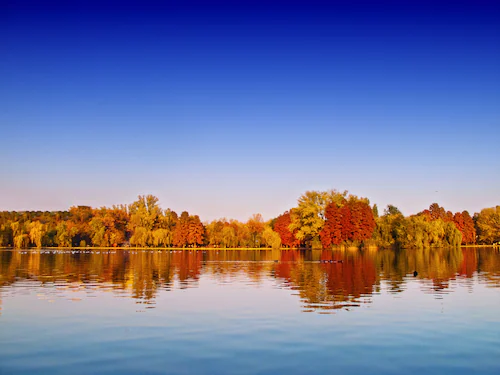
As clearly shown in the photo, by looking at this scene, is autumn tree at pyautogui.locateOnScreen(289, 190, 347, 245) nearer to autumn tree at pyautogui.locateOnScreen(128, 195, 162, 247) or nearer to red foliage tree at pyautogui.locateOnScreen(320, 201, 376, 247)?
red foliage tree at pyautogui.locateOnScreen(320, 201, 376, 247)

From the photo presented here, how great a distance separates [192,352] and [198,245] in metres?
115

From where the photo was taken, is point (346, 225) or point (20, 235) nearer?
point (346, 225)

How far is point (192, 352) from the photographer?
1252cm

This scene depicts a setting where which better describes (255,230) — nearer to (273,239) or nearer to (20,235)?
(273,239)

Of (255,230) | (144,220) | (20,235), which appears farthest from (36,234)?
(255,230)

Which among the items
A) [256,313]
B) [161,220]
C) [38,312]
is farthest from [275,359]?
[161,220]

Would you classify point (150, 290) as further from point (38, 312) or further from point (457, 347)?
point (457, 347)

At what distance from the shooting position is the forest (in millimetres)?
96188

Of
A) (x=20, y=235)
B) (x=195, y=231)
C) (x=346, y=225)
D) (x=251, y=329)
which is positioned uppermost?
(x=346, y=225)

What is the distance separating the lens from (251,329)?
15.5 meters

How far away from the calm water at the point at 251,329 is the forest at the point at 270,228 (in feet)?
228

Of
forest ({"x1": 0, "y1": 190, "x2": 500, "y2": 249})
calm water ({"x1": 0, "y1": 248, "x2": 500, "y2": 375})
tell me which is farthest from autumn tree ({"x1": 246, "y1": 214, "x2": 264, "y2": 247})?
calm water ({"x1": 0, "y1": 248, "x2": 500, "y2": 375})

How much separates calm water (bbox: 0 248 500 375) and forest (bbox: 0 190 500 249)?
2734 inches

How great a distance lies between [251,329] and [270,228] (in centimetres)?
10046
